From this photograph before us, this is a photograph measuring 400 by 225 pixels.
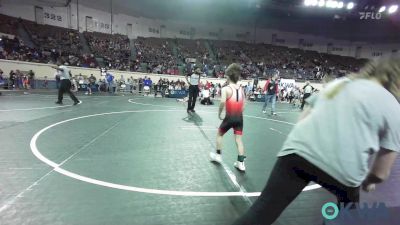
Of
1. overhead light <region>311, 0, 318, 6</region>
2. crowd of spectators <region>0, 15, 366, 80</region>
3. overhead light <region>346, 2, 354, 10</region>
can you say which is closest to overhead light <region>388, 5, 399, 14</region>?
overhead light <region>346, 2, 354, 10</region>

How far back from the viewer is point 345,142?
164cm

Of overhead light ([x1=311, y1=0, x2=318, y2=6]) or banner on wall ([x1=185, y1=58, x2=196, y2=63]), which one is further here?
banner on wall ([x1=185, y1=58, x2=196, y2=63])

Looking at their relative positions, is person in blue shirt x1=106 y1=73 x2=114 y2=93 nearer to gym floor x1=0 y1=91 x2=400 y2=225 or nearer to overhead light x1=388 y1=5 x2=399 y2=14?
gym floor x1=0 y1=91 x2=400 y2=225

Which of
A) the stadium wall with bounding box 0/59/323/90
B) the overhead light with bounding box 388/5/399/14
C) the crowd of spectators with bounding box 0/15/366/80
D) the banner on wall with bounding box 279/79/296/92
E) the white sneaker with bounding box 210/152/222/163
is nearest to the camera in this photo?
the white sneaker with bounding box 210/152/222/163

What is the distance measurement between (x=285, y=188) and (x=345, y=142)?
478mm

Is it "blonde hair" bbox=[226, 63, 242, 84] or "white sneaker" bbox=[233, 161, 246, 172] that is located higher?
"blonde hair" bbox=[226, 63, 242, 84]

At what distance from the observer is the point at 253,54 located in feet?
131

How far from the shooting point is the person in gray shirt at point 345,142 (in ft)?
5.24

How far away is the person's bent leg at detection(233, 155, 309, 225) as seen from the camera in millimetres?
1849

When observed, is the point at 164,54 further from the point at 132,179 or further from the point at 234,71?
the point at 132,179

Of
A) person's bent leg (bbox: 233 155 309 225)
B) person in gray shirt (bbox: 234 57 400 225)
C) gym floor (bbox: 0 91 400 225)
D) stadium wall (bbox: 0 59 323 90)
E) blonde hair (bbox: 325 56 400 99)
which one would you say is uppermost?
stadium wall (bbox: 0 59 323 90)

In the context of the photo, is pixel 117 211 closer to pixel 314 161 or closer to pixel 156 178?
pixel 156 178

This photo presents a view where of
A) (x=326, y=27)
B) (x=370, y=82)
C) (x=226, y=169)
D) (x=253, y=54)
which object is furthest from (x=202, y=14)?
(x=370, y=82)

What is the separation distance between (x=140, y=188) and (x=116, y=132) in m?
3.91
